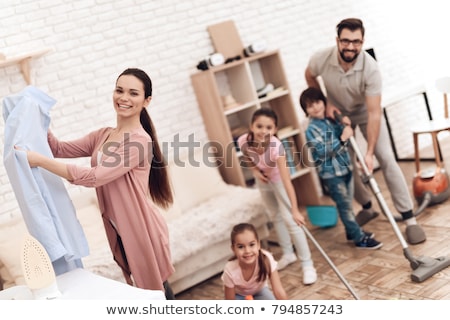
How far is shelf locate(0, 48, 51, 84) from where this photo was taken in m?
2.96

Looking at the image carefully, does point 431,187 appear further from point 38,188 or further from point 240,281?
point 38,188

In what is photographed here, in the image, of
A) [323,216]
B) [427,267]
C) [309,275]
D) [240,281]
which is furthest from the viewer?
[323,216]

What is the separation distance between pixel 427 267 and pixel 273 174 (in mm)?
846

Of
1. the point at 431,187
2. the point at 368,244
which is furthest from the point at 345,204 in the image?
the point at 431,187

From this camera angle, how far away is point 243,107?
3.64 m

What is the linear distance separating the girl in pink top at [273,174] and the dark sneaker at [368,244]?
315 millimetres

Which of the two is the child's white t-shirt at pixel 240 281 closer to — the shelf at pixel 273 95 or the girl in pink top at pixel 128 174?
the girl in pink top at pixel 128 174

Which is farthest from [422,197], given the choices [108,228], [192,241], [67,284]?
[67,284]

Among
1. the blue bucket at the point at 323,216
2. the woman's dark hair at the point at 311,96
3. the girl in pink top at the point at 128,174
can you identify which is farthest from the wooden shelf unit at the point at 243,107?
the girl in pink top at the point at 128,174

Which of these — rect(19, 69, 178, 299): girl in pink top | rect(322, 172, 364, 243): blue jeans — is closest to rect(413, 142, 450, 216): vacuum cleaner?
rect(322, 172, 364, 243): blue jeans

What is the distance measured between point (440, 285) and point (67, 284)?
1537 mm

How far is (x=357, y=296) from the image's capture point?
8.02ft

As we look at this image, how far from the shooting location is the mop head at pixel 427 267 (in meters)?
2.45

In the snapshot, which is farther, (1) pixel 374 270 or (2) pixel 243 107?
(2) pixel 243 107
